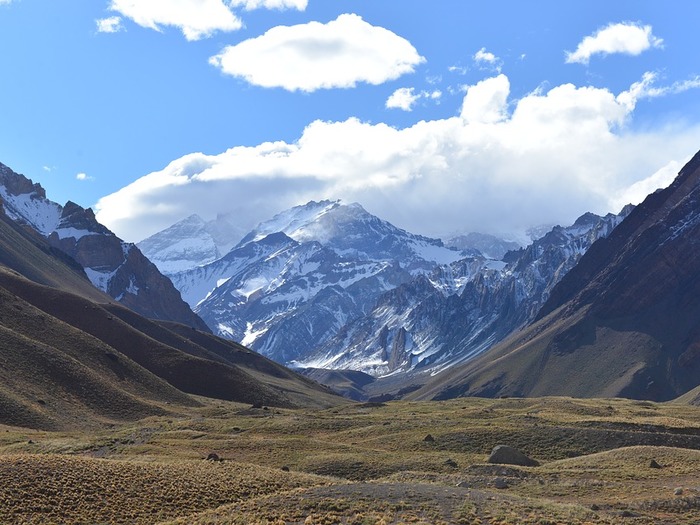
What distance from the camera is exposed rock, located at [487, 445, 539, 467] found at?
77.8 m

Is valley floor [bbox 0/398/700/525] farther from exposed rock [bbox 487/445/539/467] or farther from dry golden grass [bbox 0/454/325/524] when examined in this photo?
exposed rock [bbox 487/445/539/467]

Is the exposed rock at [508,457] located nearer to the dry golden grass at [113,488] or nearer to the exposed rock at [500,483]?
the exposed rock at [500,483]

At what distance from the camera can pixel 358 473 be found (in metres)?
73.5

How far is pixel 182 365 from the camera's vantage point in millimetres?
199500

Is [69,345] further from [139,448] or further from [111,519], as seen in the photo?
[111,519]

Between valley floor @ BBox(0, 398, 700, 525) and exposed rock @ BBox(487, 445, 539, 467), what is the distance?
1.35 metres

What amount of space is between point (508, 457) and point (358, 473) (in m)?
14.7

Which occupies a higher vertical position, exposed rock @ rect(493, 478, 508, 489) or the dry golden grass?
the dry golden grass

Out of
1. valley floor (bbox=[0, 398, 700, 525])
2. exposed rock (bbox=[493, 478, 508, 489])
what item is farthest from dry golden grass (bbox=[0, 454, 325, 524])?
exposed rock (bbox=[493, 478, 508, 489])

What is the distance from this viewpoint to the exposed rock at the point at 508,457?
7781 cm

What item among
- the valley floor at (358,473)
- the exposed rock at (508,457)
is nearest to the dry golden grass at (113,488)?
the valley floor at (358,473)

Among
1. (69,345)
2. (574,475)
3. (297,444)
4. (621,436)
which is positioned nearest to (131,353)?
(69,345)

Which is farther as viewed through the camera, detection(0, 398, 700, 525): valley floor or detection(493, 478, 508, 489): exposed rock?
detection(493, 478, 508, 489): exposed rock

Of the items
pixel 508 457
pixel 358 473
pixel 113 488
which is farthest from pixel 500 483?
pixel 113 488
